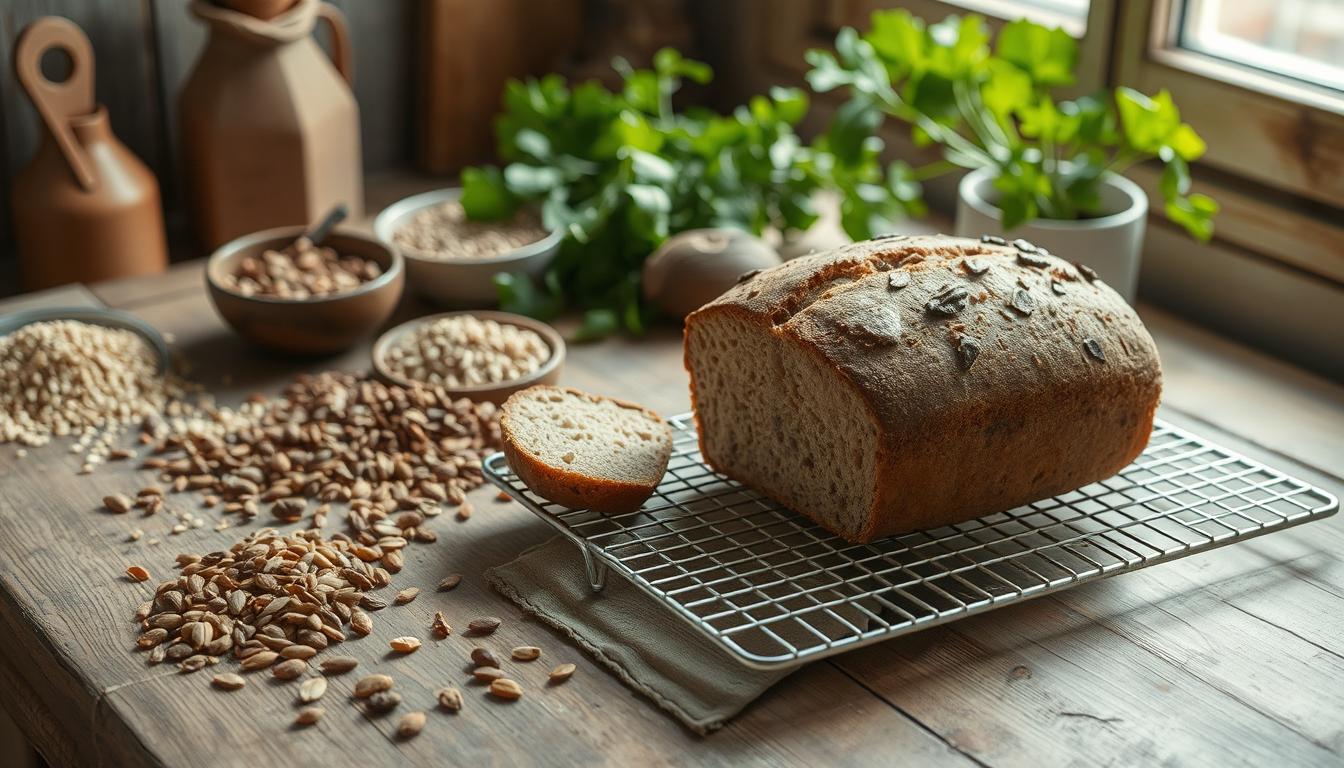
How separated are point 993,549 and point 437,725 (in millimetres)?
588

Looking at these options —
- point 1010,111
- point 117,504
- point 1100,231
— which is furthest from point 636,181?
point 117,504

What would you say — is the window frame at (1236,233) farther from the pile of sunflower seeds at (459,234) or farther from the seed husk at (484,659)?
the seed husk at (484,659)

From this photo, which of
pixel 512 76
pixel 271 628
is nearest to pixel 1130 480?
pixel 271 628

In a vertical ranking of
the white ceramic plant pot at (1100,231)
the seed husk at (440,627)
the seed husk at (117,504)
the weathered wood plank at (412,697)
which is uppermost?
the white ceramic plant pot at (1100,231)

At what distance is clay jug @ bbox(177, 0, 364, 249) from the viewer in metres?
2.13

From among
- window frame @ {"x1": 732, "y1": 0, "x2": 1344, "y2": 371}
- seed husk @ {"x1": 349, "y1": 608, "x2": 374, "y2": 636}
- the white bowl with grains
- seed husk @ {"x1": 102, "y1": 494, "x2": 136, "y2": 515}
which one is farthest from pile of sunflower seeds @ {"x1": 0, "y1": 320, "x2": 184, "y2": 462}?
window frame @ {"x1": 732, "y1": 0, "x2": 1344, "y2": 371}

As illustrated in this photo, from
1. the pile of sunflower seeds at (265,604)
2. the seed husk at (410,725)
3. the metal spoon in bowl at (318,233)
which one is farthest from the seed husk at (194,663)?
the metal spoon in bowl at (318,233)

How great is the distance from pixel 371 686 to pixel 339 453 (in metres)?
0.47

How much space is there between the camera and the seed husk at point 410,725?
1179mm

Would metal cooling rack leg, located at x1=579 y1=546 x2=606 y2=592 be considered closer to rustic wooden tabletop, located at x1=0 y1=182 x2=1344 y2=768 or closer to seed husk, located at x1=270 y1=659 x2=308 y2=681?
rustic wooden tabletop, located at x1=0 y1=182 x2=1344 y2=768

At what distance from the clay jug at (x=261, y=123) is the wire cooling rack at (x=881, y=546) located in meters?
0.90

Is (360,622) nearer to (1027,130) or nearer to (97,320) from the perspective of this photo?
(97,320)

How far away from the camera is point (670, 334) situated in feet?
6.63

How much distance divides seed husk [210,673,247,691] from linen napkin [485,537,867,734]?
0.27 metres
